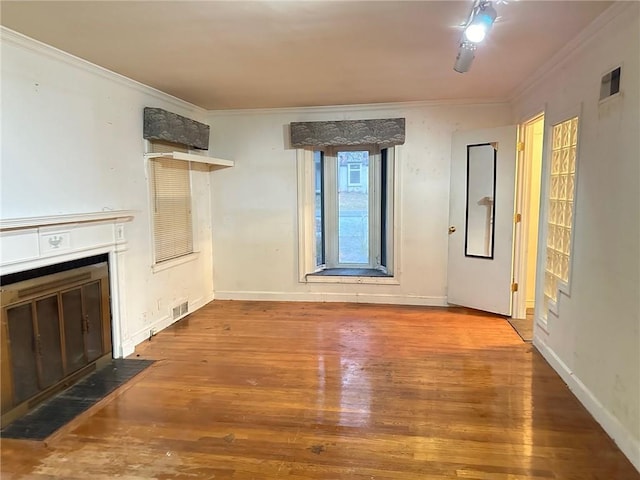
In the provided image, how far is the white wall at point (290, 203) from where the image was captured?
15.6ft

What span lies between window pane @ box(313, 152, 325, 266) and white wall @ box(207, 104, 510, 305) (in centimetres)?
35

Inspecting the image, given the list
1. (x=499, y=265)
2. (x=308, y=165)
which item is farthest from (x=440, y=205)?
(x=308, y=165)

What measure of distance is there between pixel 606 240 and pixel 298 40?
2164 millimetres

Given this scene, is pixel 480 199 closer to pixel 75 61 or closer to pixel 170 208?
pixel 170 208

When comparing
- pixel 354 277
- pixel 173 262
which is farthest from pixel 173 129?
pixel 354 277

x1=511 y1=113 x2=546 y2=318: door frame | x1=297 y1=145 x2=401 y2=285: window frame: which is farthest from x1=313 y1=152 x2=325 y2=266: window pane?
x1=511 y1=113 x2=546 y2=318: door frame

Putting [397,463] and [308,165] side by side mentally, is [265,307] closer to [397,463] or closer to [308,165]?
[308,165]

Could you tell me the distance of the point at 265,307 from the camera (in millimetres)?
4969

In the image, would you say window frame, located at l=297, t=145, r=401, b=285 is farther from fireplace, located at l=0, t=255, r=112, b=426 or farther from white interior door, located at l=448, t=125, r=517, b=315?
fireplace, located at l=0, t=255, r=112, b=426

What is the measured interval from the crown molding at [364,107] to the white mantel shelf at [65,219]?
6.62 ft

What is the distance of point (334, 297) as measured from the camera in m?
5.17

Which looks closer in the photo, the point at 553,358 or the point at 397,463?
the point at 397,463

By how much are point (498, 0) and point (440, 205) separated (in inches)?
113

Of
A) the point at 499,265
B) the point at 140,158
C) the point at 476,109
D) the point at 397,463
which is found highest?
the point at 476,109
